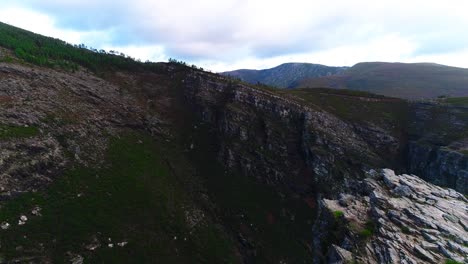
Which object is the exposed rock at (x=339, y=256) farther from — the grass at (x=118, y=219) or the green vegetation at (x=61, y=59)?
the green vegetation at (x=61, y=59)

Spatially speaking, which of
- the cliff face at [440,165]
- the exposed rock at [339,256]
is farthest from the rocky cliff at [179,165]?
the cliff face at [440,165]

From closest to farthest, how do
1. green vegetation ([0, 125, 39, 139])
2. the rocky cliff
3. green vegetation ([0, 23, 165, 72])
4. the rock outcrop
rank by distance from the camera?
the rock outcrop < the rocky cliff < green vegetation ([0, 125, 39, 139]) < green vegetation ([0, 23, 165, 72])

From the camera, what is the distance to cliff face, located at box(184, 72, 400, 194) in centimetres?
7025

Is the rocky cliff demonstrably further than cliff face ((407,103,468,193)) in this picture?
No

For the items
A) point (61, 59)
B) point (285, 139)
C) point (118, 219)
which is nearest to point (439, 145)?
point (285, 139)

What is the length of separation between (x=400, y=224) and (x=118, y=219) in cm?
3832

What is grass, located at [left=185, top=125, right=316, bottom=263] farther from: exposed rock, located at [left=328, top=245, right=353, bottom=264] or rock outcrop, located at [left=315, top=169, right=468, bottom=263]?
exposed rock, located at [left=328, top=245, right=353, bottom=264]

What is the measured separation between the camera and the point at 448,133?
3322 inches

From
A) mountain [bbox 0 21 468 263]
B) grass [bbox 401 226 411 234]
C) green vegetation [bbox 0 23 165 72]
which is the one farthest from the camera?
green vegetation [bbox 0 23 165 72]

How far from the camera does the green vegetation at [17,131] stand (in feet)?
152

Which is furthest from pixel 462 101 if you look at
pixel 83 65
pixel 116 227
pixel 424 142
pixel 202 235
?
pixel 83 65

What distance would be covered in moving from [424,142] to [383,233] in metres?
72.9

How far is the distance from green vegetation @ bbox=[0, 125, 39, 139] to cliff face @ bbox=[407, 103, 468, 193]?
3261 inches

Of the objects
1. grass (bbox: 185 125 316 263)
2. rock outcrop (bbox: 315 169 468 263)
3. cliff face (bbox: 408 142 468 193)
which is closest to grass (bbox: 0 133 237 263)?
grass (bbox: 185 125 316 263)
